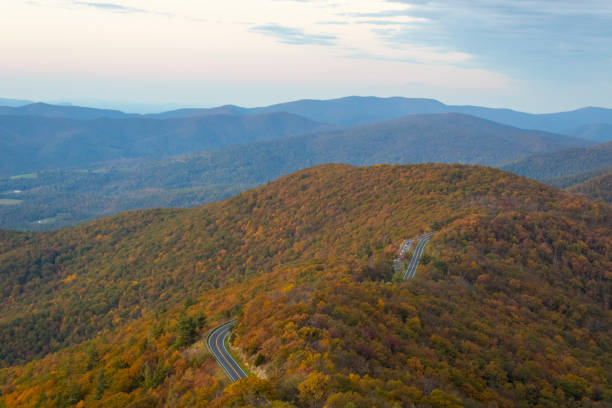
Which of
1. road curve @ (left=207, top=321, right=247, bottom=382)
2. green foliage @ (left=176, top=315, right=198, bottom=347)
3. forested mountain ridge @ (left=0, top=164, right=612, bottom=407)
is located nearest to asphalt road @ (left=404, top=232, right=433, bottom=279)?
forested mountain ridge @ (left=0, top=164, right=612, bottom=407)

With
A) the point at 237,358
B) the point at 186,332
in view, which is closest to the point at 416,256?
the point at 186,332

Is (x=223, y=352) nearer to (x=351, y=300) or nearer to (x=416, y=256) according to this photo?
(x=351, y=300)

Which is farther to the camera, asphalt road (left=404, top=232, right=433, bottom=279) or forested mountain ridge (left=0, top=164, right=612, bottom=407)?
asphalt road (left=404, top=232, right=433, bottom=279)

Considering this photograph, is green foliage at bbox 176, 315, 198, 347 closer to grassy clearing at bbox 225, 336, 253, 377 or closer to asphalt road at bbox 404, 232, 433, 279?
grassy clearing at bbox 225, 336, 253, 377

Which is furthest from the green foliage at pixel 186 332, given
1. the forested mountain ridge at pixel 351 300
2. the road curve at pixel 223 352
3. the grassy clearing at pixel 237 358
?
the grassy clearing at pixel 237 358

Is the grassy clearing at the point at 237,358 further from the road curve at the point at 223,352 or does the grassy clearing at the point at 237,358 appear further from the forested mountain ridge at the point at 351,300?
the forested mountain ridge at the point at 351,300

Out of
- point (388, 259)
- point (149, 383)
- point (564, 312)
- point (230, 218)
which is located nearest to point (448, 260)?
point (388, 259)

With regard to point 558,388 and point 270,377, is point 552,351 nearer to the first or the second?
point 558,388
